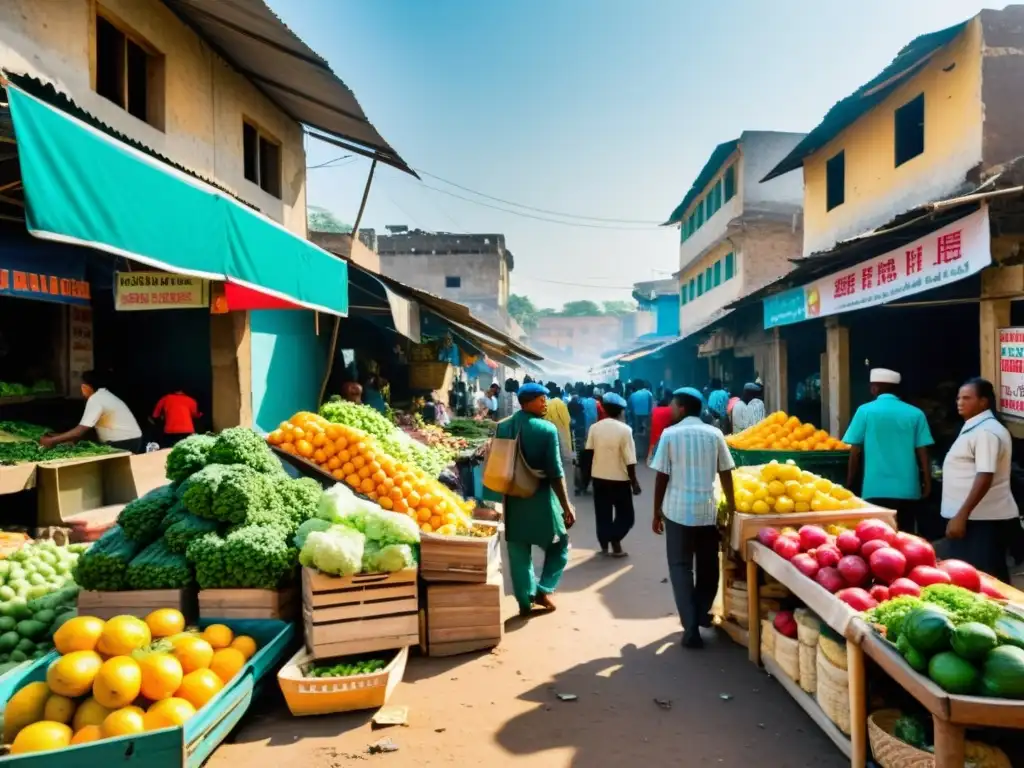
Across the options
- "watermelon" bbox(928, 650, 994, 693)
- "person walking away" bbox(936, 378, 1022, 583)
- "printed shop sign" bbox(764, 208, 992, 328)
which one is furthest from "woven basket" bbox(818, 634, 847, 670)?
"printed shop sign" bbox(764, 208, 992, 328)

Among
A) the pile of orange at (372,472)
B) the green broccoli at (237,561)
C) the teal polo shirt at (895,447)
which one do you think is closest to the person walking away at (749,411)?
the teal polo shirt at (895,447)

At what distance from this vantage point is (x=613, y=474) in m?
7.46

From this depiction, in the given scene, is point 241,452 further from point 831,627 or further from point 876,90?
point 876,90

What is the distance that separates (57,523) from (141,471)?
0.92 meters

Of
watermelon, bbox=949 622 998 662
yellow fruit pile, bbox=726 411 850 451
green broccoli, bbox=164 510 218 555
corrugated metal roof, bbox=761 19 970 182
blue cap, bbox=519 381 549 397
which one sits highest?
corrugated metal roof, bbox=761 19 970 182

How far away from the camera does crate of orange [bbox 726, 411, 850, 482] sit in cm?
783

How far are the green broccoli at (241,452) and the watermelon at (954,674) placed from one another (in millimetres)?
4181

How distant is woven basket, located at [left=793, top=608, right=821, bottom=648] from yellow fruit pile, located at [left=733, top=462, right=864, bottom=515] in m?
0.98

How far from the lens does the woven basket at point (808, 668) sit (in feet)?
12.1

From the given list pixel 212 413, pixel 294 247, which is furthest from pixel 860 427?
pixel 212 413

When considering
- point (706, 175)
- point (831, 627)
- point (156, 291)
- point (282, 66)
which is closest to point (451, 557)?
point (831, 627)

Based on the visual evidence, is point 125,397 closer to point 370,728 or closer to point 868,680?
point 370,728

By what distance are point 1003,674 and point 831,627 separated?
98 centimetres

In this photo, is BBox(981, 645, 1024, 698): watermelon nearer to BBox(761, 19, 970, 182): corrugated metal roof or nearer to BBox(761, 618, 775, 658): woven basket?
BBox(761, 618, 775, 658): woven basket
